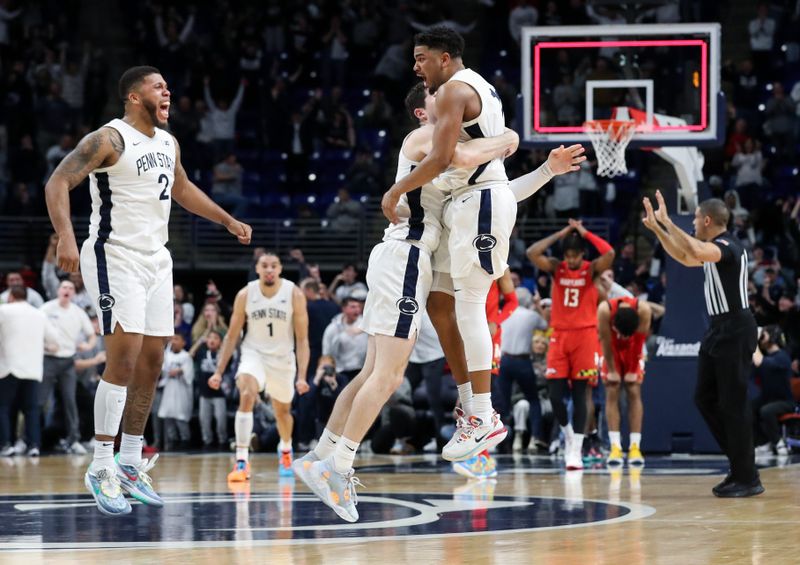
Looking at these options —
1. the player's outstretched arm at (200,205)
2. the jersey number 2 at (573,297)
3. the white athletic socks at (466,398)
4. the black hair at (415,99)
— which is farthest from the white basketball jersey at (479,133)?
the jersey number 2 at (573,297)

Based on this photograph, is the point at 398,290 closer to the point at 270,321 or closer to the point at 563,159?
the point at 563,159

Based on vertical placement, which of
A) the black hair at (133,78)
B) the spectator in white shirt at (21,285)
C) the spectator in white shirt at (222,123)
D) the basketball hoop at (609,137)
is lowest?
the spectator in white shirt at (21,285)

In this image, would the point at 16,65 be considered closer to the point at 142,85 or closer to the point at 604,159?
the point at 604,159

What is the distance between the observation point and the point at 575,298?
13.2m

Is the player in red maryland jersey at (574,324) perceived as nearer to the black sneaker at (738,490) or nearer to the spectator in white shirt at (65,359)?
the black sneaker at (738,490)

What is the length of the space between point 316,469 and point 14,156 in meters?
16.2

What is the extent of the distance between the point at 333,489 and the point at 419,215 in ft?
5.04

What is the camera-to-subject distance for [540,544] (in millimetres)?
6527

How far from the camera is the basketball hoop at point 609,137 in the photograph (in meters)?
14.2

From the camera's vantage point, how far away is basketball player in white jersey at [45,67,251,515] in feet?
25.2

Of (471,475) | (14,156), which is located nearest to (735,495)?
(471,475)

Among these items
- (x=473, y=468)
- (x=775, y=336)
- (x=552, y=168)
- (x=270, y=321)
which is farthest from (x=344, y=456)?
(x=775, y=336)

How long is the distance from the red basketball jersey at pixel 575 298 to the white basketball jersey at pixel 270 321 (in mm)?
2720

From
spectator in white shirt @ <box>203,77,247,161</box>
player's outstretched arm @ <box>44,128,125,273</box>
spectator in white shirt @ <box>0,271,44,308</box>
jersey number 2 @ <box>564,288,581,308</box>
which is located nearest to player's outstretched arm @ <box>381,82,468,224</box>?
player's outstretched arm @ <box>44,128,125,273</box>
